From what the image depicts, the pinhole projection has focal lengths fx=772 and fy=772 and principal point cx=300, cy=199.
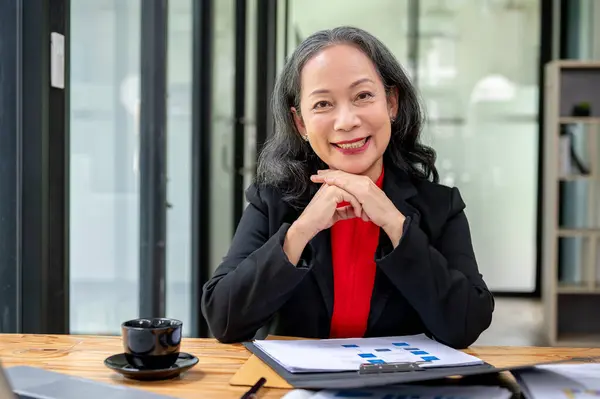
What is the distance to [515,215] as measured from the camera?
20.9ft

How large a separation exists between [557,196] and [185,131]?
2.48m

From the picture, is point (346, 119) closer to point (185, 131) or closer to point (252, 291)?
point (252, 291)

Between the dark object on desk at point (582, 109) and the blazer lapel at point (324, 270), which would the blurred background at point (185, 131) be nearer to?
the blazer lapel at point (324, 270)

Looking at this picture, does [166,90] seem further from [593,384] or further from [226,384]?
[593,384]

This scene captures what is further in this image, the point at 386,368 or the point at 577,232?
the point at 577,232

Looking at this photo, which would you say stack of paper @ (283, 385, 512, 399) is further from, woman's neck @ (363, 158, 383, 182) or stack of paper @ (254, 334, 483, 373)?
woman's neck @ (363, 158, 383, 182)

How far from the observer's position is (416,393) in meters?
0.94

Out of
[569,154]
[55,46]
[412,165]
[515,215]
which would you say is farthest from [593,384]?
[515,215]

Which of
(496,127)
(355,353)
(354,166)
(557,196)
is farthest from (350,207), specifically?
(496,127)

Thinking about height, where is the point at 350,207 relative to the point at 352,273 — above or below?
above

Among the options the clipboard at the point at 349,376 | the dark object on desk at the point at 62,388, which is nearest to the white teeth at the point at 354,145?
the clipboard at the point at 349,376

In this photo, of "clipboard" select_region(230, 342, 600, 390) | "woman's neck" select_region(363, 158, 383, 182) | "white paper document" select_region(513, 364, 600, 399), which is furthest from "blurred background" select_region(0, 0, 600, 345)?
"white paper document" select_region(513, 364, 600, 399)

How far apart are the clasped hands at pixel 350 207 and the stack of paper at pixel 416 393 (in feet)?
1.57

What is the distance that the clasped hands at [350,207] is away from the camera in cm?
141
